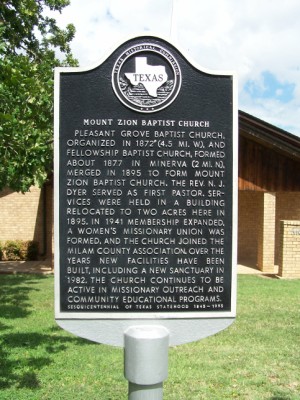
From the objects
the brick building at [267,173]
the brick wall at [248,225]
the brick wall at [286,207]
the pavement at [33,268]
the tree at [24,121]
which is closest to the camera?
the tree at [24,121]

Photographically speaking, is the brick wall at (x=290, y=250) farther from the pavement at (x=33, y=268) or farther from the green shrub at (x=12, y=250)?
the green shrub at (x=12, y=250)

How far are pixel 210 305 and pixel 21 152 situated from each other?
4.96 meters

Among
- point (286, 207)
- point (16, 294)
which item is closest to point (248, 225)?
point (286, 207)

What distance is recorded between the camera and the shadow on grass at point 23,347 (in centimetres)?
538

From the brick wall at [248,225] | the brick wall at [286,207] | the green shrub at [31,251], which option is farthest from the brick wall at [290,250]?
the green shrub at [31,251]

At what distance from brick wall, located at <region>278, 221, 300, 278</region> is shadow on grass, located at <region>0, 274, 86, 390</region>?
22.4 ft

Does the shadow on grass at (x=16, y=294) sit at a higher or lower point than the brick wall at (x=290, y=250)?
lower

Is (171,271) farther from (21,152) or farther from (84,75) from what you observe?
(21,152)

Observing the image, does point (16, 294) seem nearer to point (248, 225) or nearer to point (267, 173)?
point (267, 173)

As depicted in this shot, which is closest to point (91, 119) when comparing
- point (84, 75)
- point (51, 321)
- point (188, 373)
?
point (84, 75)

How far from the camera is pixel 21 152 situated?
756cm

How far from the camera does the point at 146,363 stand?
3.27 metres

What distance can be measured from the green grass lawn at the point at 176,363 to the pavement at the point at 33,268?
5.56m

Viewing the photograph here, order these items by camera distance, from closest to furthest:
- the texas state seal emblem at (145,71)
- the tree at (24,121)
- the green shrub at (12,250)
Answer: the texas state seal emblem at (145,71), the tree at (24,121), the green shrub at (12,250)
